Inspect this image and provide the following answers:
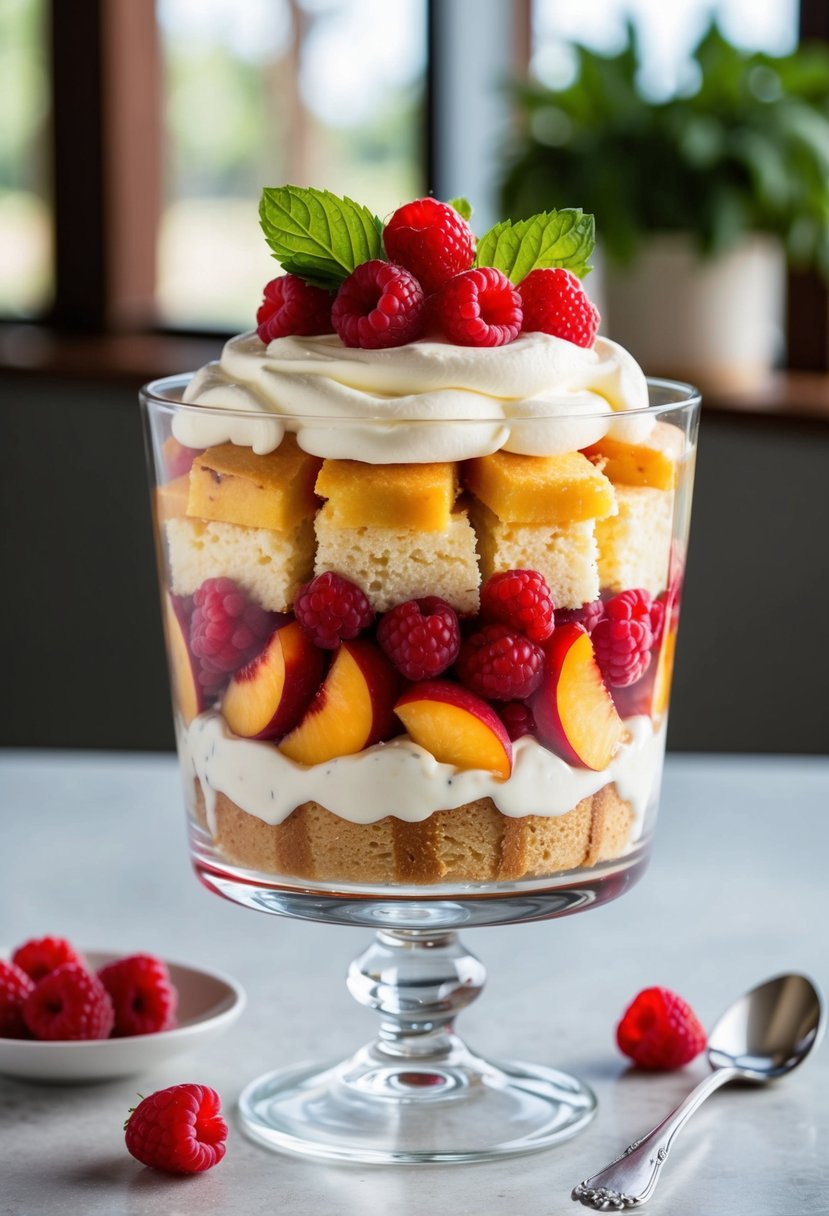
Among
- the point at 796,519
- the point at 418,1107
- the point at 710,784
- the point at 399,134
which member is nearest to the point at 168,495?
the point at 418,1107

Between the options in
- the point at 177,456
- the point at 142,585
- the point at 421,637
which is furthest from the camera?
the point at 142,585

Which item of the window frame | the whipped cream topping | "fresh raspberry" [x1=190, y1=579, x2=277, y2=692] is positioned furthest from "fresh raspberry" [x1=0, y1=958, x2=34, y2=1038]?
the window frame

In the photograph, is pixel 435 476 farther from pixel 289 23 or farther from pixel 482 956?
pixel 289 23

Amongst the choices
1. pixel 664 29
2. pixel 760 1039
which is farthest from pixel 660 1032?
pixel 664 29

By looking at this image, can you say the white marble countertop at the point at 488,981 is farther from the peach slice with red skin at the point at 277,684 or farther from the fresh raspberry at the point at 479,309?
the fresh raspberry at the point at 479,309

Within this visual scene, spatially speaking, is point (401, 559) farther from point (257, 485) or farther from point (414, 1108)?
point (414, 1108)
